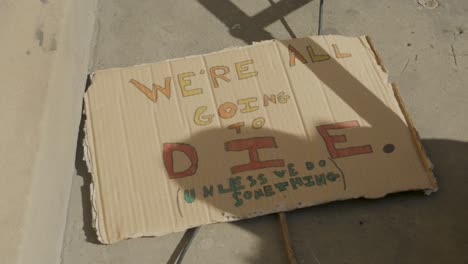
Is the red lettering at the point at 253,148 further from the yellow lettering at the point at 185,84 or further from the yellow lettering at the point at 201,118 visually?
the yellow lettering at the point at 185,84

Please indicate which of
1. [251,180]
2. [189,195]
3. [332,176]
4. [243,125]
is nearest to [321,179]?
[332,176]

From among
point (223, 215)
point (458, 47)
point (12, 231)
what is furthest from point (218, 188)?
point (458, 47)

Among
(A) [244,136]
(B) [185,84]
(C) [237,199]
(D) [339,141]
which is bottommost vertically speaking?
(C) [237,199]

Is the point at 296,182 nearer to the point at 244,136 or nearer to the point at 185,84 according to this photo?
the point at 244,136

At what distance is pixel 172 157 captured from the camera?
2.00m

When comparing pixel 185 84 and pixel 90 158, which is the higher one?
pixel 185 84

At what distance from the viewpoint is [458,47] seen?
7.70 feet

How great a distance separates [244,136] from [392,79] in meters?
0.71

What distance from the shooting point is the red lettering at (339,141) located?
201 centimetres

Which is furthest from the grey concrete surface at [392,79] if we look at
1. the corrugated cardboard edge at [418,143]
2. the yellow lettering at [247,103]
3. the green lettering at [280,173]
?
the yellow lettering at [247,103]

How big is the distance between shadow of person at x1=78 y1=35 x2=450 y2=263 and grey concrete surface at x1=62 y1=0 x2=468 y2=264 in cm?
6

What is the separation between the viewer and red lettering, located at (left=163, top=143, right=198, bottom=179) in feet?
6.45

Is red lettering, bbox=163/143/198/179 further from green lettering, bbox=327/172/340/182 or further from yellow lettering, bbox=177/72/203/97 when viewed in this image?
green lettering, bbox=327/172/340/182

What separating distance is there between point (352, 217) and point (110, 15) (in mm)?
1429
